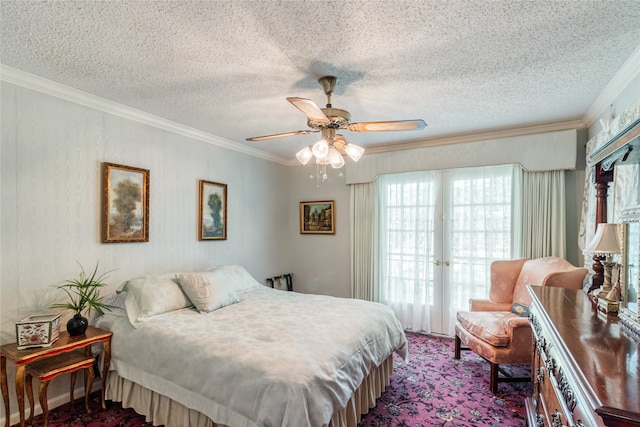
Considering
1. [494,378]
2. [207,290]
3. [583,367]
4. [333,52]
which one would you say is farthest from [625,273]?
[207,290]

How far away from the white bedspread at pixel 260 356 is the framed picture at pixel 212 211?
48.2 inches

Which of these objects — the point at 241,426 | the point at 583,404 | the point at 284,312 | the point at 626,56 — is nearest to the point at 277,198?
the point at 284,312

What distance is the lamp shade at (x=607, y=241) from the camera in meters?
1.68

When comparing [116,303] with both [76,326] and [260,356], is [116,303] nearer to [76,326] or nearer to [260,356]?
[76,326]

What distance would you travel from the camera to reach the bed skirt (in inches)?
81.4

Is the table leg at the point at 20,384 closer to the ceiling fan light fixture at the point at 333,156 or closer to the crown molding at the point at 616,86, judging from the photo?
the ceiling fan light fixture at the point at 333,156

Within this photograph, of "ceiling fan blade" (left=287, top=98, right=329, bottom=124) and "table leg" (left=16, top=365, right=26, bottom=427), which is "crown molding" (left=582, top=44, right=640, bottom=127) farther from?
"table leg" (left=16, top=365, right=26, bottom=427)

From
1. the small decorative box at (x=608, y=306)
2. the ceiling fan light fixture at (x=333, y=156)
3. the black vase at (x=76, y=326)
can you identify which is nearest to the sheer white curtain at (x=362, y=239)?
the ceiling fan light fixture at (x=333, y=156)

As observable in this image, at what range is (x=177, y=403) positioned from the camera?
2152 mm

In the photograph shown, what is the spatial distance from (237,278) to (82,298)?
4.70 feet

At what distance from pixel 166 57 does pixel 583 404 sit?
2.66 m

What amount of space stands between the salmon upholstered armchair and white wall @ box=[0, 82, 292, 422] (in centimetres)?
300

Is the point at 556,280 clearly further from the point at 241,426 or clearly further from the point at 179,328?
the point at 179,328

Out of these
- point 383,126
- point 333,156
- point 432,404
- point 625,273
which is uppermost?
point 383,126
